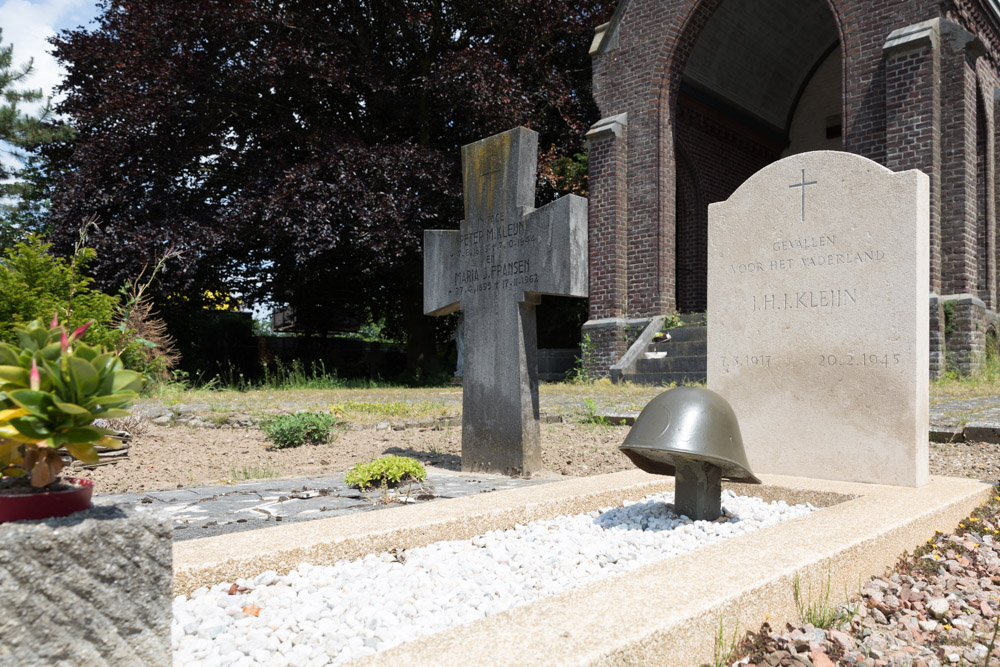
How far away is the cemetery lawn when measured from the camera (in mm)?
5227

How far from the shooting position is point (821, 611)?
2355mm

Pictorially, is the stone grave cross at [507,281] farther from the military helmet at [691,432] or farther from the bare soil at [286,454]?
the military helmet at [691,432]

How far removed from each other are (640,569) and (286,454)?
14.0 ft

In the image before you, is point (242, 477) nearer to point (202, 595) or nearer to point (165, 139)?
point (202, 595)

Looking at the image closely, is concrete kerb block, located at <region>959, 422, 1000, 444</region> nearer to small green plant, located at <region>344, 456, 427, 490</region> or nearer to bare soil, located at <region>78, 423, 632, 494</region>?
bare soil, located at <region>78, 423, 632, 494</region>

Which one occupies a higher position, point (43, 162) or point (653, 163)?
point (43, 162)

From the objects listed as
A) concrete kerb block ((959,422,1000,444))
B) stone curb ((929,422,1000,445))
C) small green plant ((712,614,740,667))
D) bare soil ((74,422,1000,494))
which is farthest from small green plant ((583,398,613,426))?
small green plant ((712,614,740,667))

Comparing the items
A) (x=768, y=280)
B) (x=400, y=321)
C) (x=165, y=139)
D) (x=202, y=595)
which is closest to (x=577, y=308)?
(x=400, y=321)

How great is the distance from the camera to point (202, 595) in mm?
2361

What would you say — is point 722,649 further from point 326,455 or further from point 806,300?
point 326,455

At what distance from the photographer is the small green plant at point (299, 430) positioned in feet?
20.2

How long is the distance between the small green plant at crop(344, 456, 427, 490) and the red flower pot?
2.83 m

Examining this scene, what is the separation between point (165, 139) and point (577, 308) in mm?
9424

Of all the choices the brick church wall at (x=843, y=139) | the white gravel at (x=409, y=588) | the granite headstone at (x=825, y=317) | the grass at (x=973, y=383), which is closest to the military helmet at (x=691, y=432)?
the white gravel at (x=409, y=588)
